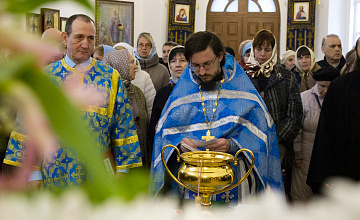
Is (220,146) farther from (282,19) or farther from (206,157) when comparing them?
(282,19)

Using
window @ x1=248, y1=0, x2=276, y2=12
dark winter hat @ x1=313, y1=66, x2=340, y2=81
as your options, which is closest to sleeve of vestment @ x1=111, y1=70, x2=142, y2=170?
dark winter hat @ x1=313, y1=66, x2=340, y2=81

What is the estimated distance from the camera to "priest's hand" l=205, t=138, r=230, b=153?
108 inches

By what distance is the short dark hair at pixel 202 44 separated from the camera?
9.83 ft

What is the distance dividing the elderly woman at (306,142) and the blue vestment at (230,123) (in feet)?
3.76

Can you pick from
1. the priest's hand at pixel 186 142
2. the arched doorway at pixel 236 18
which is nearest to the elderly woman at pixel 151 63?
the priest's hand at pixel 186 142

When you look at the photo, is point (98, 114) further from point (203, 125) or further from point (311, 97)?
point (311, 97)

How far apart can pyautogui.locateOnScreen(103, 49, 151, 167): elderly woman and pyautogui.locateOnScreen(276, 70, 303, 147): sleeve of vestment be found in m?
1.19

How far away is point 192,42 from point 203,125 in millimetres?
554

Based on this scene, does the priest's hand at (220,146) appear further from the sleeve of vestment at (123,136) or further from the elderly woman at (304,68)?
the elderly woman at (304,68)

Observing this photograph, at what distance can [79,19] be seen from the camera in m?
2.96

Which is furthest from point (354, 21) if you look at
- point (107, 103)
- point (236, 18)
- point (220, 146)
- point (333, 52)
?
point (107, 103)

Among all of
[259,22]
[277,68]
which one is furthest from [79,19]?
[259,22]

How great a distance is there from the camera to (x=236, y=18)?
14.2 meters

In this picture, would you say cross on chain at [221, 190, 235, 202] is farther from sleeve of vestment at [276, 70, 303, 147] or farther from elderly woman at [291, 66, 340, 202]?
elderly woman at [291, 66, 340, 202]
